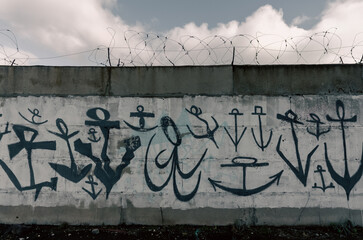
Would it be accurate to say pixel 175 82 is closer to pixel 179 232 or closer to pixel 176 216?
pixel 176 216

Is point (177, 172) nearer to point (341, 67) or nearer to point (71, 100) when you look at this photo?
point (71, 100)

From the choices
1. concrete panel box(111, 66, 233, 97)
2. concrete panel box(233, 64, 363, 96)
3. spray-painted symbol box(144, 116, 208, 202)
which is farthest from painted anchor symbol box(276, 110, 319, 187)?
spray-painted symbol box(144, 116, 208, 202)

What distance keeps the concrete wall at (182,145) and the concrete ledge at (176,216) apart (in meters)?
0.02

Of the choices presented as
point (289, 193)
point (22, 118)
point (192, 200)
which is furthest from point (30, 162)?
point (289, 193)

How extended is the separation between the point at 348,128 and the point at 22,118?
18.3 ft

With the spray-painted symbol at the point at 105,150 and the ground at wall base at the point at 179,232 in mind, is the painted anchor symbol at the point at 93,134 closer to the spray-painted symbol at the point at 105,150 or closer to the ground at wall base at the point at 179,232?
the spray-painted symbol at the point at 105,150

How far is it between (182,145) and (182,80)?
113cm

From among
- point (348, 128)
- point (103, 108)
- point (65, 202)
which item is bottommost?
point (65, 202)

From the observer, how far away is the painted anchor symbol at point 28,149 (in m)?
5.12

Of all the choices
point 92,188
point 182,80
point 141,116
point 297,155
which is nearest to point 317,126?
point 297,155

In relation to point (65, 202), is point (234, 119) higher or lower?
higher

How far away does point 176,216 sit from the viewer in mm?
5055

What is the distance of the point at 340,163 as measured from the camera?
505 cm

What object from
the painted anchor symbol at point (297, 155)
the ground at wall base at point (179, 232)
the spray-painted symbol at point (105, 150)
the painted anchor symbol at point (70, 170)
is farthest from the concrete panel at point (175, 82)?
the ground at wall base at point (179, 232)
